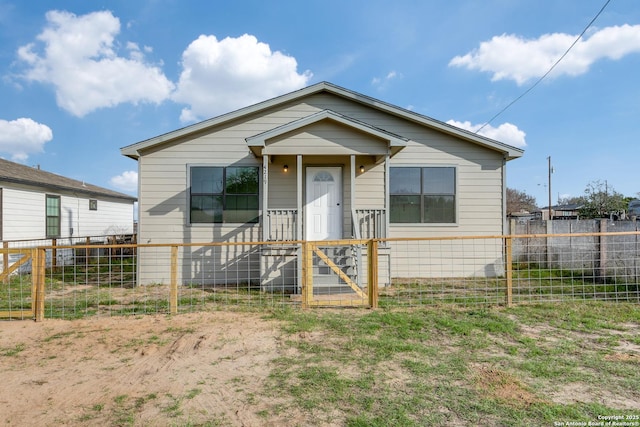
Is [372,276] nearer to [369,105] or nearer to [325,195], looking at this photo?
[325,195]

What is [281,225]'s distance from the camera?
7.75m

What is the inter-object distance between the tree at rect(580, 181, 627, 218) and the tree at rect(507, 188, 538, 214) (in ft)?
38.9

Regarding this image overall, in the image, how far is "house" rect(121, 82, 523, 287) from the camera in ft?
26.2

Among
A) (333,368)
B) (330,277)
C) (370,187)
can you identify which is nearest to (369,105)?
(370,187)

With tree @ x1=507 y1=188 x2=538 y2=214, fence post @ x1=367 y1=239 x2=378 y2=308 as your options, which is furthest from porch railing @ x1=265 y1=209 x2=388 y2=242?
tree @ x1=507 y1=188 x2=538 y2=214

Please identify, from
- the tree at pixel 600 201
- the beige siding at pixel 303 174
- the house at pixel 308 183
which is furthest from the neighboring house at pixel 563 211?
the house at pixel 308 183

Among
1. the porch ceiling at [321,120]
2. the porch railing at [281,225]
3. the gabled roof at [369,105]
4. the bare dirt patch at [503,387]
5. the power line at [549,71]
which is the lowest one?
the bare dirt patch at [503,387]

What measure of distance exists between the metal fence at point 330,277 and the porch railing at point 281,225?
35 cm

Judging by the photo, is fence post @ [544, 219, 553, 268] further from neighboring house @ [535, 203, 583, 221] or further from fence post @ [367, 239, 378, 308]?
neighboring house @ [535, 203, 583, 221]

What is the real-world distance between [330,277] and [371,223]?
190 cm

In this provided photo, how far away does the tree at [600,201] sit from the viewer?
62.5ft

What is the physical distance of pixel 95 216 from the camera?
13945 millimetres

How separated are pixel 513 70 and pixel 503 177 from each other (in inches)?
298

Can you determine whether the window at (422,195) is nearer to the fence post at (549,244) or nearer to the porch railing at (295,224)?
the porch railing at (295,224)
